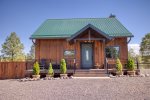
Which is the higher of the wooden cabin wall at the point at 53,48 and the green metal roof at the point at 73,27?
the green metal roof at the point at 73,27

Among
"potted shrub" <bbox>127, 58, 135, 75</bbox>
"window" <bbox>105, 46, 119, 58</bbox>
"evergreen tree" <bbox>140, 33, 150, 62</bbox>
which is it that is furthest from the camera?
"evergreen tree" <bbox>140, 33, 150, 62</bbox>

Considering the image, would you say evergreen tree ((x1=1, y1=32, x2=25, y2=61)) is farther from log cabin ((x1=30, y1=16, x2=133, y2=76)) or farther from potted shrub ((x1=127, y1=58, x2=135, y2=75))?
potted shrub ((x1=127, y1=58, x2=135, y2=75))

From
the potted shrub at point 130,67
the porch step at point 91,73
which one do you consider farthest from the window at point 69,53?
the potted shrub at point 130,67

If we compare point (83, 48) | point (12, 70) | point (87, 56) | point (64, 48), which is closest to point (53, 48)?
point (64, 48)

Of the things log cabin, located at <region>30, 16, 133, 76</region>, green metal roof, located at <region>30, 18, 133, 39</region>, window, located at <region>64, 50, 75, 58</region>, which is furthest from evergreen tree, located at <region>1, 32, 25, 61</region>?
window, located at <region>64, 50, 75, 58</region>

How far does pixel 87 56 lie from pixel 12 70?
7.17m

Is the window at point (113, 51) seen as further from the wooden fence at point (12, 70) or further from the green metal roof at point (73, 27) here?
the wooden fence at point (12, 70)

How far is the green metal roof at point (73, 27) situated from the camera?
1753cm

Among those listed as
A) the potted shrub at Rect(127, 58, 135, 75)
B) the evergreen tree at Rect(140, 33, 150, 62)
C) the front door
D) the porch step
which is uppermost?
the evergreen tree at Rect(140, 33, 150, 62)

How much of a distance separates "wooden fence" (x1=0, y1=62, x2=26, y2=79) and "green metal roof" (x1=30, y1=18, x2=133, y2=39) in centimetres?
312

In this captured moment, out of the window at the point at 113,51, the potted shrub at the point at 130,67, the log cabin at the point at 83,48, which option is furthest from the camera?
the window at the point at 113,51

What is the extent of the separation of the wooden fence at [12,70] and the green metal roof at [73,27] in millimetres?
3123

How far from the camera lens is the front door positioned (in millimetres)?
17234

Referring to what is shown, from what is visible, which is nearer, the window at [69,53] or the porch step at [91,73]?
the porch step at [91,73]
